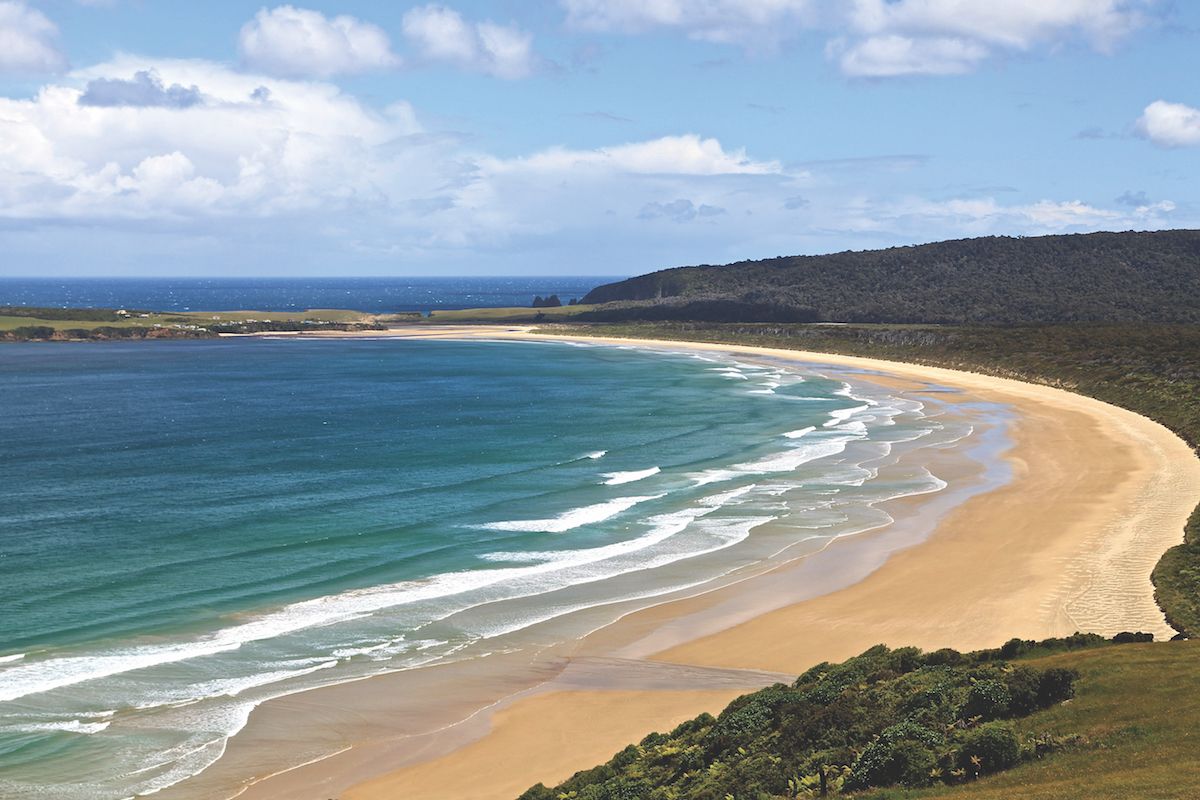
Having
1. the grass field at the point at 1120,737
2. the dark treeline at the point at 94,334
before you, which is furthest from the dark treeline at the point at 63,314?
the grass field at the point at 1120,737

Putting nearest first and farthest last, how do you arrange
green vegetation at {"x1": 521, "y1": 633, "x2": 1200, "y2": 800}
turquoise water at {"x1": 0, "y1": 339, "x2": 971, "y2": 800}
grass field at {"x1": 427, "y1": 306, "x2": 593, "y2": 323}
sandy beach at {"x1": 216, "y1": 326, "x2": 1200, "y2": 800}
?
green vegetation at {"x1": 521, "y1": 633, "x2": 1200, "y2": 800} → sandy beach at {"x1": 216, "y1": 326, "x2": 1200, "y2": 800} → turquoise water at {"x1": 0, "y1": 339, "x2": 971, "y2": 800} → grass field at {"x1": 427, "y1": 306, "x2": 593, "y2": 323}

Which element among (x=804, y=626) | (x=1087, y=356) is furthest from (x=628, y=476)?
(x=1087, y=356)

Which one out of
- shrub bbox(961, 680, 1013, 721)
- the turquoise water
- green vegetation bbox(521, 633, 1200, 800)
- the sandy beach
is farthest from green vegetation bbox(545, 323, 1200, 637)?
the turquoise water

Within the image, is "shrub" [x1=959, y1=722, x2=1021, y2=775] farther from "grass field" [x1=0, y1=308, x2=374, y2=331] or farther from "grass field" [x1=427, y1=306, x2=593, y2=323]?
"grass field" [x1=427, y1=306, x2=593, y2=323]

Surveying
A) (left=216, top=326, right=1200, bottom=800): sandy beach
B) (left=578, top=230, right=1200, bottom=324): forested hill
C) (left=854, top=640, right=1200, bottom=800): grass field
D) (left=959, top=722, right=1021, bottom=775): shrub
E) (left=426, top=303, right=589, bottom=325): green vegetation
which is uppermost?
(left=578, top=230, right=1200, bottom=324): forested hill

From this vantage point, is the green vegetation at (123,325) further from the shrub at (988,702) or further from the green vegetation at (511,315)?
the shrub at (988,702)

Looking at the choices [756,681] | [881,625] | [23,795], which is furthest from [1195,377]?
[23,795]

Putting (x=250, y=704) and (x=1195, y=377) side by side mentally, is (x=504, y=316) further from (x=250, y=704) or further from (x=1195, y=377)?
(x=250, y=704)
